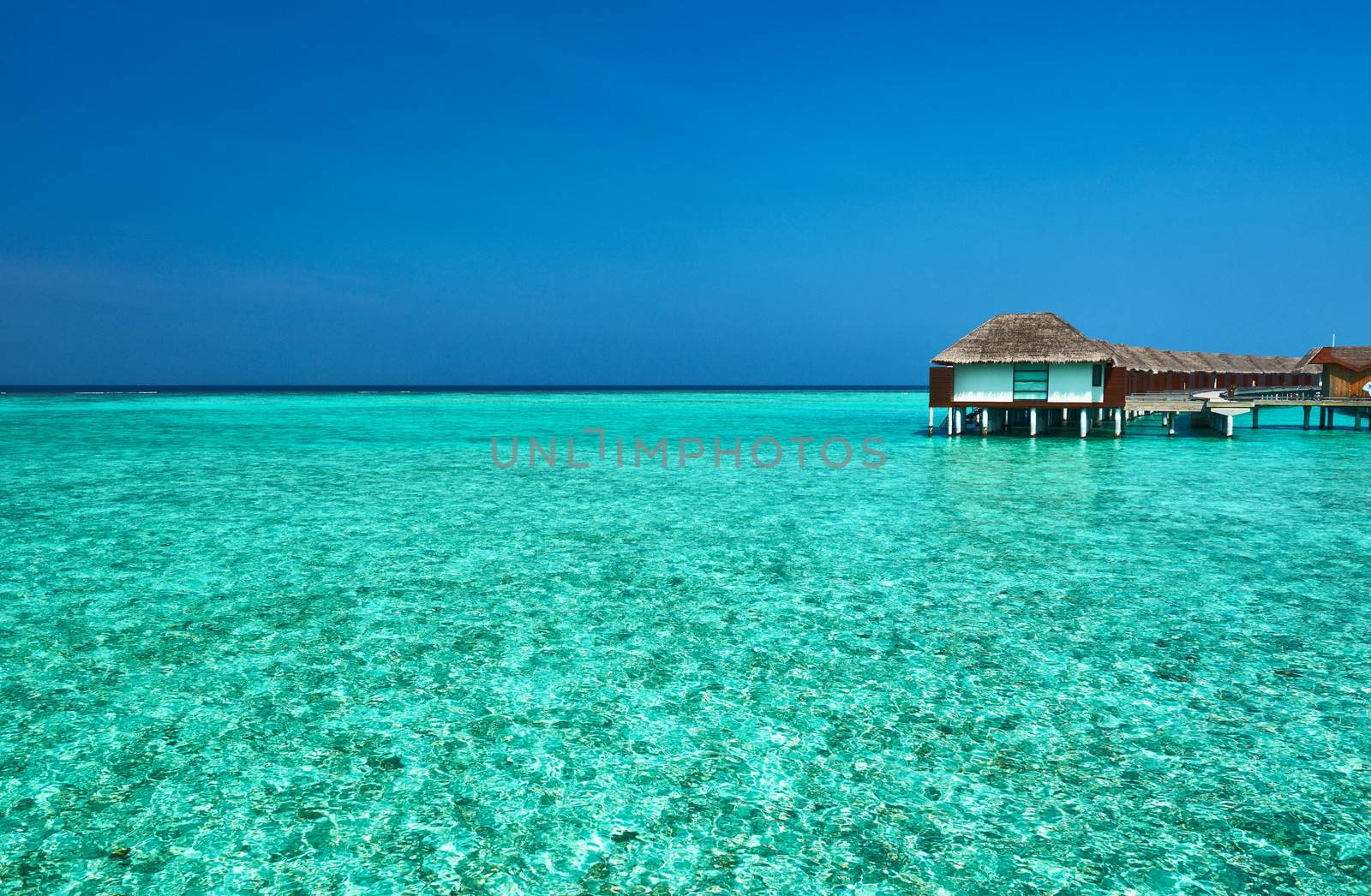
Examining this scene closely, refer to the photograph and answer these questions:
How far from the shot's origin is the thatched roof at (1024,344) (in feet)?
72.8

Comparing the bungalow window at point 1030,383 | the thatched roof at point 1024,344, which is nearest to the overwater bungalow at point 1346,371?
the thatched roof at point 1024,344

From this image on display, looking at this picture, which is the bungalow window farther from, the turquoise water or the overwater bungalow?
the turquoise water

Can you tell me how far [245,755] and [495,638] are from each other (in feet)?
6.24

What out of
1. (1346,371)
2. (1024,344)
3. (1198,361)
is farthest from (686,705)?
(1198,361)

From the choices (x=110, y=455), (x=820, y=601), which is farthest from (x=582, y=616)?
(x=110, y=455)

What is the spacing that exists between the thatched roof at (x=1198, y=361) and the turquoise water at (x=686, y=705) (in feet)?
73.5

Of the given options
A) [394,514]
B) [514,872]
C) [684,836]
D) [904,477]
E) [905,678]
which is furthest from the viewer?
[904,477]

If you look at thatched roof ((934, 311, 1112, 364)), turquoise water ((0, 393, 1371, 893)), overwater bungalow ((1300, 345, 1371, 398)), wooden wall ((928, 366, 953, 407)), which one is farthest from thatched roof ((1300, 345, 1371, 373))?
turquoise water ((0, 393, 1371, 893))

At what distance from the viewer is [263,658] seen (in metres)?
5.18

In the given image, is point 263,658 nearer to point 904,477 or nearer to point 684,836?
point 684,836

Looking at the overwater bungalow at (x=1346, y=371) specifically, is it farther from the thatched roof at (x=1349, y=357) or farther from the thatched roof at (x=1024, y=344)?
the thatched roof at (x=1024, y=344)

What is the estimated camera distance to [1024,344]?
22.7 metres

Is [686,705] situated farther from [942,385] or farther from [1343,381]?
[1343,381]

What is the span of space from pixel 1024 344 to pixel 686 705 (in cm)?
2092
